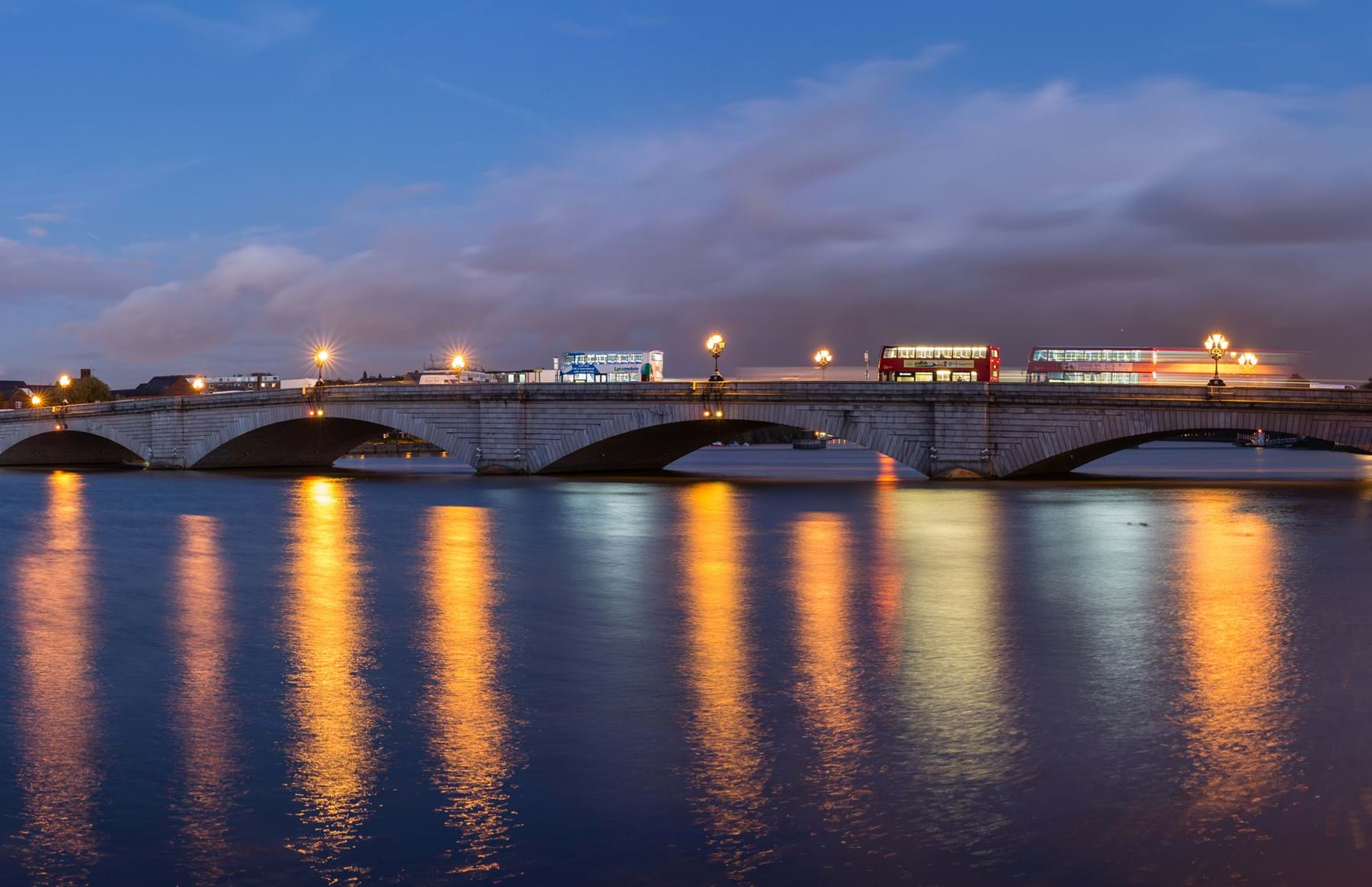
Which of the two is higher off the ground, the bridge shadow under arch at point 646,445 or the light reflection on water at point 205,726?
the bridge shadow under arch at point 646,445

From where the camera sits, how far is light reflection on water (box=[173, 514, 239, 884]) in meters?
Answer: 9.66

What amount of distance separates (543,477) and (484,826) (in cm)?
6420

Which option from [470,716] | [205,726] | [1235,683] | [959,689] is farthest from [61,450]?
[1235,683]

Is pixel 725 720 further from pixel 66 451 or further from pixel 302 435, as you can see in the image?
pixel 66 451

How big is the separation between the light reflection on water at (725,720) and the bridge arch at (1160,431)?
112 feet

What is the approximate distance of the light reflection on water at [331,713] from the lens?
9844mm

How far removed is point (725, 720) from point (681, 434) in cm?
6647

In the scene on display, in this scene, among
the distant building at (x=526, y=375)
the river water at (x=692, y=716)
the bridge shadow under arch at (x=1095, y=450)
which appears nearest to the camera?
the river water at (x=692, y=716)

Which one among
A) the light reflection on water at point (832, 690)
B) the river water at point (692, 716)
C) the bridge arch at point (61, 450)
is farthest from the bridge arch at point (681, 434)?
the bridge arch at point (61, 450)

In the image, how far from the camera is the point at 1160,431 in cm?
5791

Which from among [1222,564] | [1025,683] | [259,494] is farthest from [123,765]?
[259,494]

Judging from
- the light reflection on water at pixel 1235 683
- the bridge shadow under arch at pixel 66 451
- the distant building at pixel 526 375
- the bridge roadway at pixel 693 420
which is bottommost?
the light reflection on water at pixel 1235 683

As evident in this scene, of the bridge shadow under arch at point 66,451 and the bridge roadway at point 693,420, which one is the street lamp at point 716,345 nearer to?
the bridge roadway at point 693,420

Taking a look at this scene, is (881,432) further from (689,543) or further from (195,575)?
(195,575)
